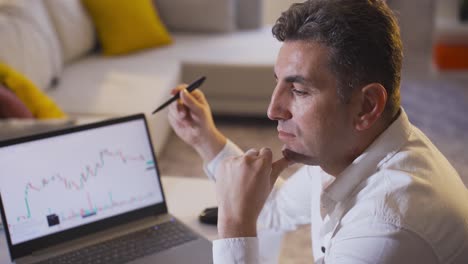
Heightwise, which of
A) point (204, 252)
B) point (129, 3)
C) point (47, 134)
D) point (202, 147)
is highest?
point (129, 3)

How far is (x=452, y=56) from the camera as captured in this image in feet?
15.9

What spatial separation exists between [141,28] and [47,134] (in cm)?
256

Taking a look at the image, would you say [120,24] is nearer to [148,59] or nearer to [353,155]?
[148,59]

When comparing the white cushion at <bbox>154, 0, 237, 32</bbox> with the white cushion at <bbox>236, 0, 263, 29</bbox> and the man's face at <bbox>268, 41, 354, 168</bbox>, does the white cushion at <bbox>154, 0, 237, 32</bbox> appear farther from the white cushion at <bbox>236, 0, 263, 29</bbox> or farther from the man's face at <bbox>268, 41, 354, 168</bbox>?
the man's face at <bbox>268, 41, 354, 168</bbox>

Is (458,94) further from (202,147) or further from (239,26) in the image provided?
(202,147)

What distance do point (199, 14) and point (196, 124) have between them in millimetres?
2784

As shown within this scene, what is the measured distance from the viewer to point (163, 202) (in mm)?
1367

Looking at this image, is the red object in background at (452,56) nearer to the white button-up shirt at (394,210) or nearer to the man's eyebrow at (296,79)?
the white button-up shirt at (394,210)

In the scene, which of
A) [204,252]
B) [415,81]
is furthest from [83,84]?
[415,81]

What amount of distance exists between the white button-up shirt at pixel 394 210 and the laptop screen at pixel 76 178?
1.17ft

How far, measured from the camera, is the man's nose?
1.06m

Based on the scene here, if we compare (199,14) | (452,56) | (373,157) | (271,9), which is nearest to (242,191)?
(373,157)

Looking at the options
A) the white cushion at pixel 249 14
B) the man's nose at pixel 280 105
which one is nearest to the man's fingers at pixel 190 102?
the man's nose at pixel 280 105

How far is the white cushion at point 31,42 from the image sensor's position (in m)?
2.71
